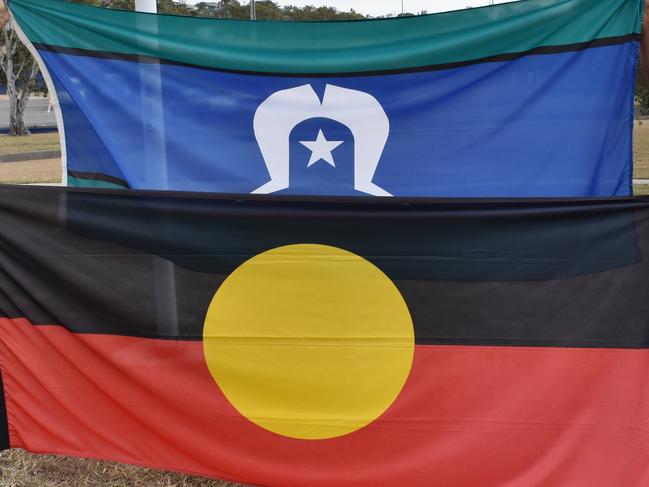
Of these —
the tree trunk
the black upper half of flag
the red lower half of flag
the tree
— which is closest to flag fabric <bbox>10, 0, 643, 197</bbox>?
the black upper half of flag

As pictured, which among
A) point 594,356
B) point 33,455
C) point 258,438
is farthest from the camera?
point 33,455

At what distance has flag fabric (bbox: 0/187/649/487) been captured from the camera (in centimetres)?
298

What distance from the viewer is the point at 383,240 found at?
3.10 m

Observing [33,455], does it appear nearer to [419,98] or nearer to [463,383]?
[463,383]

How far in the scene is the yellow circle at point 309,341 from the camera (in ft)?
10.2

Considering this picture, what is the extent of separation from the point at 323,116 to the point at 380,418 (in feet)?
4.55

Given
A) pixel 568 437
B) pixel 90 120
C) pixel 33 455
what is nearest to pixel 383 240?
pixel 568 437

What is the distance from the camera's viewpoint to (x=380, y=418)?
3143 millimetres

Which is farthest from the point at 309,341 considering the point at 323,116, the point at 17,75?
the point at 17,75

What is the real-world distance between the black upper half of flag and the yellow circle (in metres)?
0.07

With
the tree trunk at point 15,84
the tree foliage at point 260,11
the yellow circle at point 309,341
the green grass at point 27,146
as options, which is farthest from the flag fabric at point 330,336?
the tree foliage at point 260,11

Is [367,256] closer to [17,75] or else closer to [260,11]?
[17,75]

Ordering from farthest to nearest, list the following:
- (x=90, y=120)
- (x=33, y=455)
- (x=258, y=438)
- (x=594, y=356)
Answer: (x=33, y=455) < (x=90, y=120) < (x=258, y=438) < (x=594, y=356)

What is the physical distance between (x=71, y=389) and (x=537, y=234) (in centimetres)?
219
